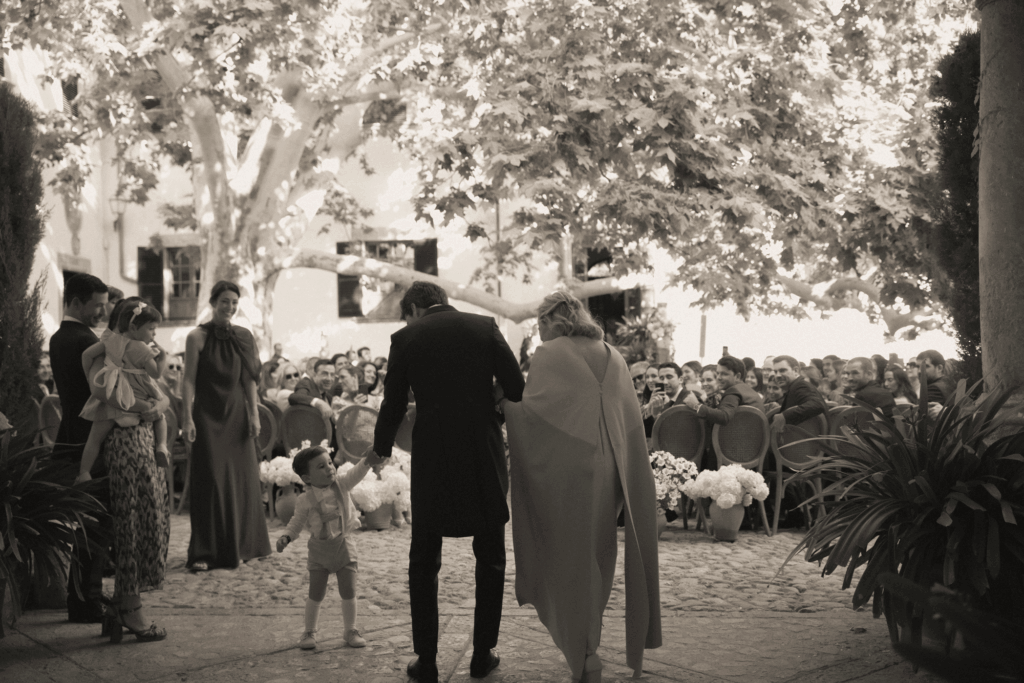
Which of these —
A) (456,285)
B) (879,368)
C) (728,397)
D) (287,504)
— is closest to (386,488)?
(287,504)

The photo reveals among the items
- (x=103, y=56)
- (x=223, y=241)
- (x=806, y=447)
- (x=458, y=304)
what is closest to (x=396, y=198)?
(x=458, y=304)

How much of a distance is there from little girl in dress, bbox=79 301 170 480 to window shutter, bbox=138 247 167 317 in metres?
19.2

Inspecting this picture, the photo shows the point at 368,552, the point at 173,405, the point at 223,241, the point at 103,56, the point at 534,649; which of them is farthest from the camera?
the point at 223,241

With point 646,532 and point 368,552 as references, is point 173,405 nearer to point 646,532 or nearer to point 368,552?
point 368,552

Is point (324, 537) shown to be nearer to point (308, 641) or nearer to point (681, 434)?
point (308, 641)

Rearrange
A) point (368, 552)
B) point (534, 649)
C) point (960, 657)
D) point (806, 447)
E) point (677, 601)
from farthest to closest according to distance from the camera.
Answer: point (806, 447) → point (368, 552) → point (677, 601) → point (534, 649) → point (960, 657)

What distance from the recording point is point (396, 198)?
22750 millimetres

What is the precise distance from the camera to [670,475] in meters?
8.66

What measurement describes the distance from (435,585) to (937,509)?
2173 millimetres

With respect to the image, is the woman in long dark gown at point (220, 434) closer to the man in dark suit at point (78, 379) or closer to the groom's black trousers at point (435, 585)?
the man in dark suit at point (78, 379)

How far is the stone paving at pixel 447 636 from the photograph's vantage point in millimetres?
4594

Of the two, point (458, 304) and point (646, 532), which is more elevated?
point (458, 304)

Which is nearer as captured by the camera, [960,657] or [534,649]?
[960,657]

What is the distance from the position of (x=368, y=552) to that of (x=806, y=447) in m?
3.81
